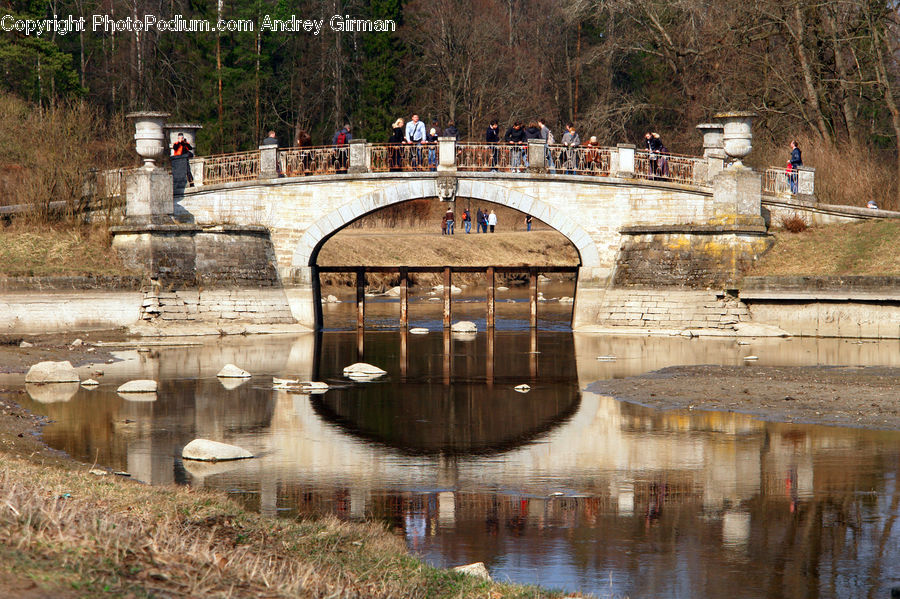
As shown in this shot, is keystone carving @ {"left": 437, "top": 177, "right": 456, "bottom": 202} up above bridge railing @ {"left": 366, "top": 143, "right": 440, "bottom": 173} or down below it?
below

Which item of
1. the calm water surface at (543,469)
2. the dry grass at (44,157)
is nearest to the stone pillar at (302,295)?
the dry grass at (44,157)

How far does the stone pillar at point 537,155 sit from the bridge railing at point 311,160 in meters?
4.82

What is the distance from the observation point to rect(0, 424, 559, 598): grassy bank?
19.6ft

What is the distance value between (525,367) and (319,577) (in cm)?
1554

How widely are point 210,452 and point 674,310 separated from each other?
1758 cm

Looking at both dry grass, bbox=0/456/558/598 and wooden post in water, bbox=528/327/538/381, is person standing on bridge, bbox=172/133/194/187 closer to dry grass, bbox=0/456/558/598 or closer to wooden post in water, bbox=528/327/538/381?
wooden post in water, bbox=528/327/538/381

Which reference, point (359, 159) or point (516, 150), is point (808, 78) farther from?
point (359, 159)

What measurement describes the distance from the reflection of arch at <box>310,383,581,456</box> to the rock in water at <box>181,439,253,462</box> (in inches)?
77.2

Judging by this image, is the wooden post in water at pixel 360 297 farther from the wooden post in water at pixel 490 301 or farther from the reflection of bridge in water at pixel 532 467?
the reflection of bridge in water at pixel 532 467

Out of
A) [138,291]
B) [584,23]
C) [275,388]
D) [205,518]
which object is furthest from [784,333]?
[584,23]

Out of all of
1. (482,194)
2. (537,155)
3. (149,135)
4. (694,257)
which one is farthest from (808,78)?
(149,135)

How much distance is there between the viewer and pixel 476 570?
7.94m

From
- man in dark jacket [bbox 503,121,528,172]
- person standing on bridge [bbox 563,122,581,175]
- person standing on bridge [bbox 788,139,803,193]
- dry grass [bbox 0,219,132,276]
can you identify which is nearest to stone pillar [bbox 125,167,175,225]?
dry grass [bbox 0,219,132,276]

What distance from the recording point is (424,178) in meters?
29.2
